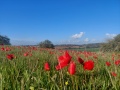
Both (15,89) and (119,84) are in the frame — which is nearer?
(15,89)

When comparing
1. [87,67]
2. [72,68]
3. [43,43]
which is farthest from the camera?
[43,43]

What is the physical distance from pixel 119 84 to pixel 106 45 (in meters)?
20.7

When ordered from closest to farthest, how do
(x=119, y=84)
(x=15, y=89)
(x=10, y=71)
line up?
(x=15, y=89), (x=119, y=84), (x=10, y=71)

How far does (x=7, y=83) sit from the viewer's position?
2729 millimetres

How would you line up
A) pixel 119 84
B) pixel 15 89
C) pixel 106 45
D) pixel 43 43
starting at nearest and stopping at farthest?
pixel 15 89
pixel 119 84
pixel 106 45
pixel 43 43

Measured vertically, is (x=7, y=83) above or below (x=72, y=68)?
below

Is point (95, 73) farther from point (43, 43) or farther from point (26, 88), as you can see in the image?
Result: point (43, 43)

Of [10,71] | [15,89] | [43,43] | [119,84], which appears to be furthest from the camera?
[43,43]

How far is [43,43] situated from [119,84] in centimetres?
2617

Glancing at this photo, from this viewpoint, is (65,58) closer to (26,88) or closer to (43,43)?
(26,88)

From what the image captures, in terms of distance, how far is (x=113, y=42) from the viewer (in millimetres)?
22969

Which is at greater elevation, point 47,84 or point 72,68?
point 72,68

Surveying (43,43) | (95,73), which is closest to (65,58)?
(95,73)

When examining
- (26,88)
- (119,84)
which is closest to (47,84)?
(26,88)
